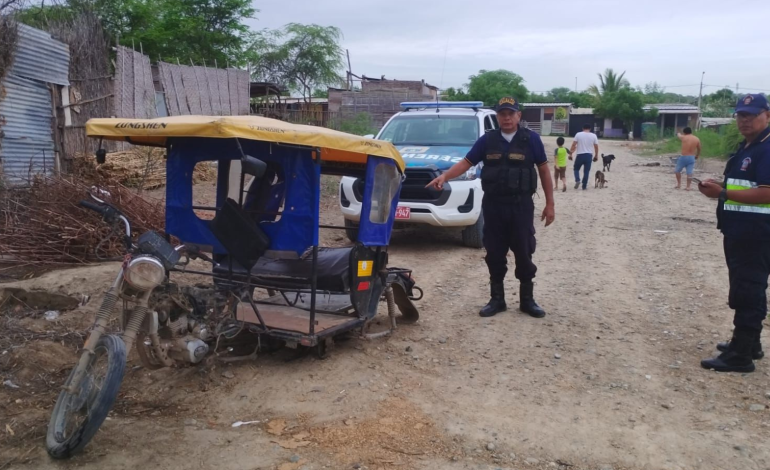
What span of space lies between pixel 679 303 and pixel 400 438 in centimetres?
394

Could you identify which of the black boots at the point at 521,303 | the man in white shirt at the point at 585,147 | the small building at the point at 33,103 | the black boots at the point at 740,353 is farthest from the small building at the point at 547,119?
the black boots at the point at 740,353

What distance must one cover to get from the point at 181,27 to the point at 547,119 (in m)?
44.3

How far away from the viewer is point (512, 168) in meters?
5.95

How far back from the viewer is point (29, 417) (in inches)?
166

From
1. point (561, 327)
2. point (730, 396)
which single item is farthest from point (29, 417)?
point (730, 396)

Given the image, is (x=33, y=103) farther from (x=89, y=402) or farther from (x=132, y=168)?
(x=89, y=402)

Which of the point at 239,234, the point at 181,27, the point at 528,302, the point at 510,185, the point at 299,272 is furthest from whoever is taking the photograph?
the point at 181,27

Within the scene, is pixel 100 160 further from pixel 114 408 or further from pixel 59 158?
pixel 59 158

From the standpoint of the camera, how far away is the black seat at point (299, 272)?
5.12m

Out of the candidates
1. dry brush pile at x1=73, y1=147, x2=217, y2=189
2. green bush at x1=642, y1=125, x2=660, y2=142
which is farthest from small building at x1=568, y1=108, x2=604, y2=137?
dry brush pile at x1=73, y1=147, x2=217, y2=189

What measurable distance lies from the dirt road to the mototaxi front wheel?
12 centimetres

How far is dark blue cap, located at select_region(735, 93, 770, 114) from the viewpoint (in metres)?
4.70

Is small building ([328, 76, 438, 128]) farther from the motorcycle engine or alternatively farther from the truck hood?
the motorcycle engine

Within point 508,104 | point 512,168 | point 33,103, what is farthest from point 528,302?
point 33,103
